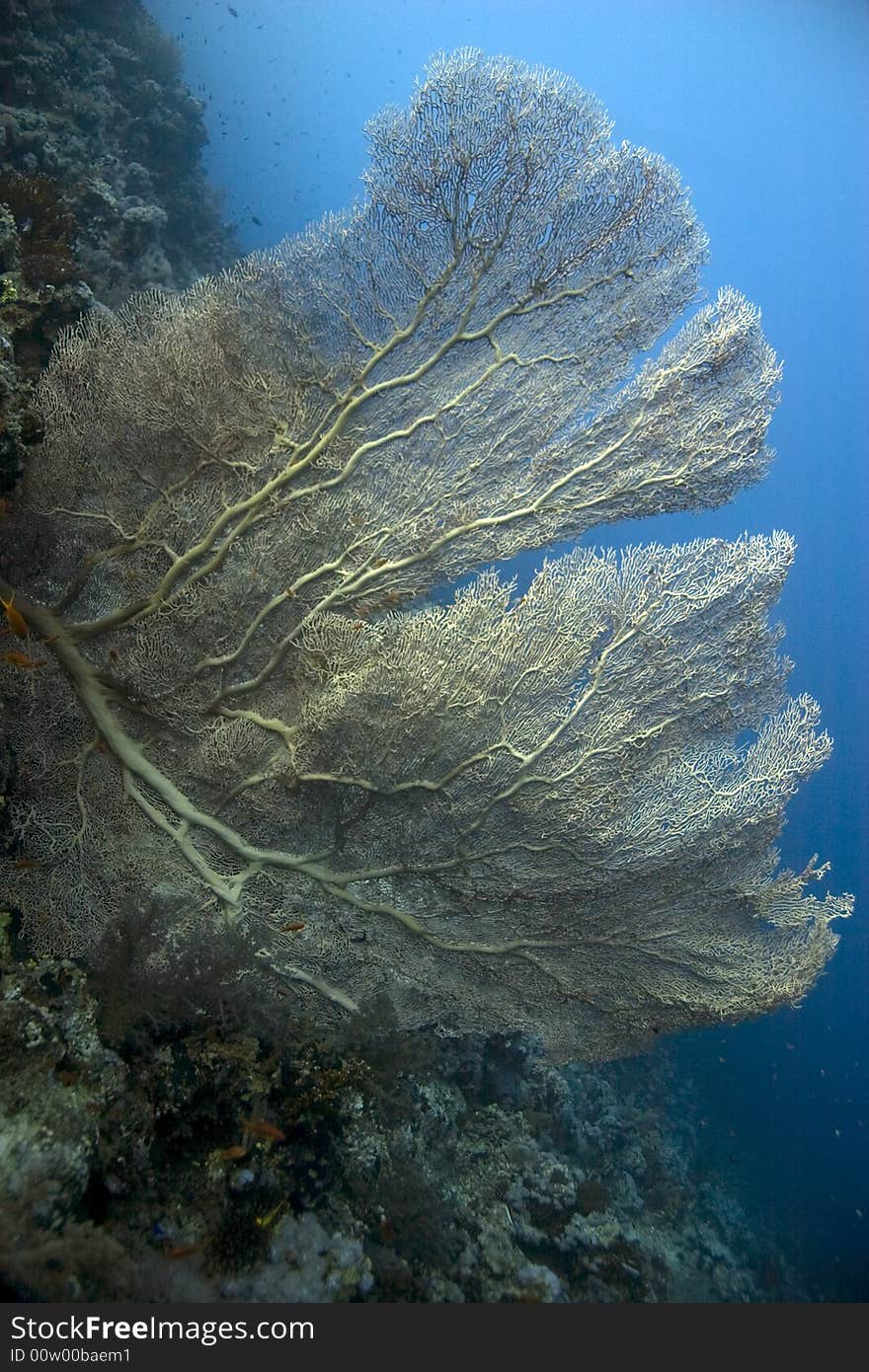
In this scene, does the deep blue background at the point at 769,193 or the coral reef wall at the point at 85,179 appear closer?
the coral reef wall at the point at 85,179

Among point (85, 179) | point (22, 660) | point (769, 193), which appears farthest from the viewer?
point (769, 193)

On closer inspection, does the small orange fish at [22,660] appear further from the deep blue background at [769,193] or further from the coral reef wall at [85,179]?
the deep blue background at [769,193]

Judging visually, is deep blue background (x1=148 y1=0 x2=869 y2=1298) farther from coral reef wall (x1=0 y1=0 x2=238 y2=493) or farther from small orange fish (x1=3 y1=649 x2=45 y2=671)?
small orange fish (x1=3 y1=649 x2=45 y2=671)

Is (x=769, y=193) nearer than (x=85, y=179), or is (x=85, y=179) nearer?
(x=85, y=179)

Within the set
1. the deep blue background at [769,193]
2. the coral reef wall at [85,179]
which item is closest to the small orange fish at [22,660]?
the coral reef wall at [85,179]

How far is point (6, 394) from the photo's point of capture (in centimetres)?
352

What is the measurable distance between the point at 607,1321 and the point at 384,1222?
137cm

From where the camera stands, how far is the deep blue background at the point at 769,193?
29.5 metres

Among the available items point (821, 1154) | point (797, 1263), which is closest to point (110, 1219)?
point (797, 1263)

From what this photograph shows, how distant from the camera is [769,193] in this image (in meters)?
51.4

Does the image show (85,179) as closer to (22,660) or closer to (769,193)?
(22,660)

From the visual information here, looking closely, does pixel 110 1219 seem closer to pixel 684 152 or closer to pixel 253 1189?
pixel 253 1189

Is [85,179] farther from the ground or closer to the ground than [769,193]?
closer to the ground

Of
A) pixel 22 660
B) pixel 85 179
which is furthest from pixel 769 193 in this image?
pixel 22 660
